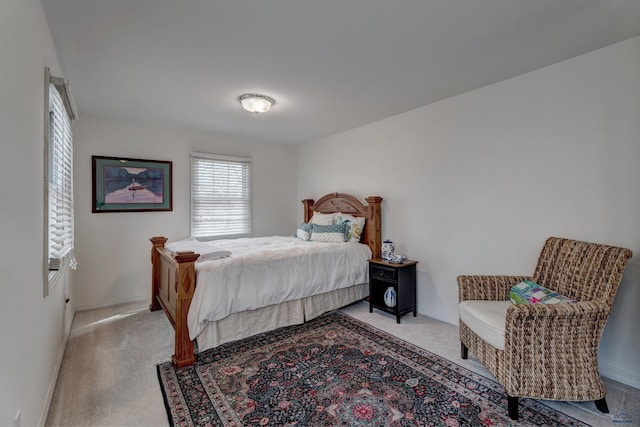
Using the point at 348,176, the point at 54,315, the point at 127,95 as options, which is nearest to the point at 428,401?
the point at 54,315

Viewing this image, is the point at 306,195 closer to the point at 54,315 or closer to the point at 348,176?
the point at 348,176

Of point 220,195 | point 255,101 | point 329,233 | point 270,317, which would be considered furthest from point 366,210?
point 220,195

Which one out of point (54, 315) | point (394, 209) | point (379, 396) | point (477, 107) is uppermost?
point (477, 107)

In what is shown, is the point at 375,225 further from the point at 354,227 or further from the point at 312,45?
the point at 312,45

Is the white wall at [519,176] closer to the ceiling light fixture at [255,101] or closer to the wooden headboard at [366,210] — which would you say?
the wooden headboard at [366,210]

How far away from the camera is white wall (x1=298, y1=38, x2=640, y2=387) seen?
2180mm

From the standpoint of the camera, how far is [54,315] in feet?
7.22

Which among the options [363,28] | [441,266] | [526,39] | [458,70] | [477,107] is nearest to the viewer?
[363,28]

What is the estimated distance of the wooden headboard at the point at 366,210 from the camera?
12.8ft

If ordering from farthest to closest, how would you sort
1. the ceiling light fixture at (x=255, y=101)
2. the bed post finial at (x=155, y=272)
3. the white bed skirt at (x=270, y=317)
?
1. the bed post finial at (x=155, y=272)
2. the ceiling light fixture at (x=255, y=101)
3. the white bed skirt at (x=270, y=317)

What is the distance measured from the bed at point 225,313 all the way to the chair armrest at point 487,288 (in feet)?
4.70

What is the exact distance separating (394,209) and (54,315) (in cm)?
341

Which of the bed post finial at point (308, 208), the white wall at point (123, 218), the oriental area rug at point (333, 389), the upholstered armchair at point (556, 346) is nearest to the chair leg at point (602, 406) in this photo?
the upholstered armchair at point (556, 346)

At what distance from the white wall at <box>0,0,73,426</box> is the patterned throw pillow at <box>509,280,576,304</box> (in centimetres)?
290
